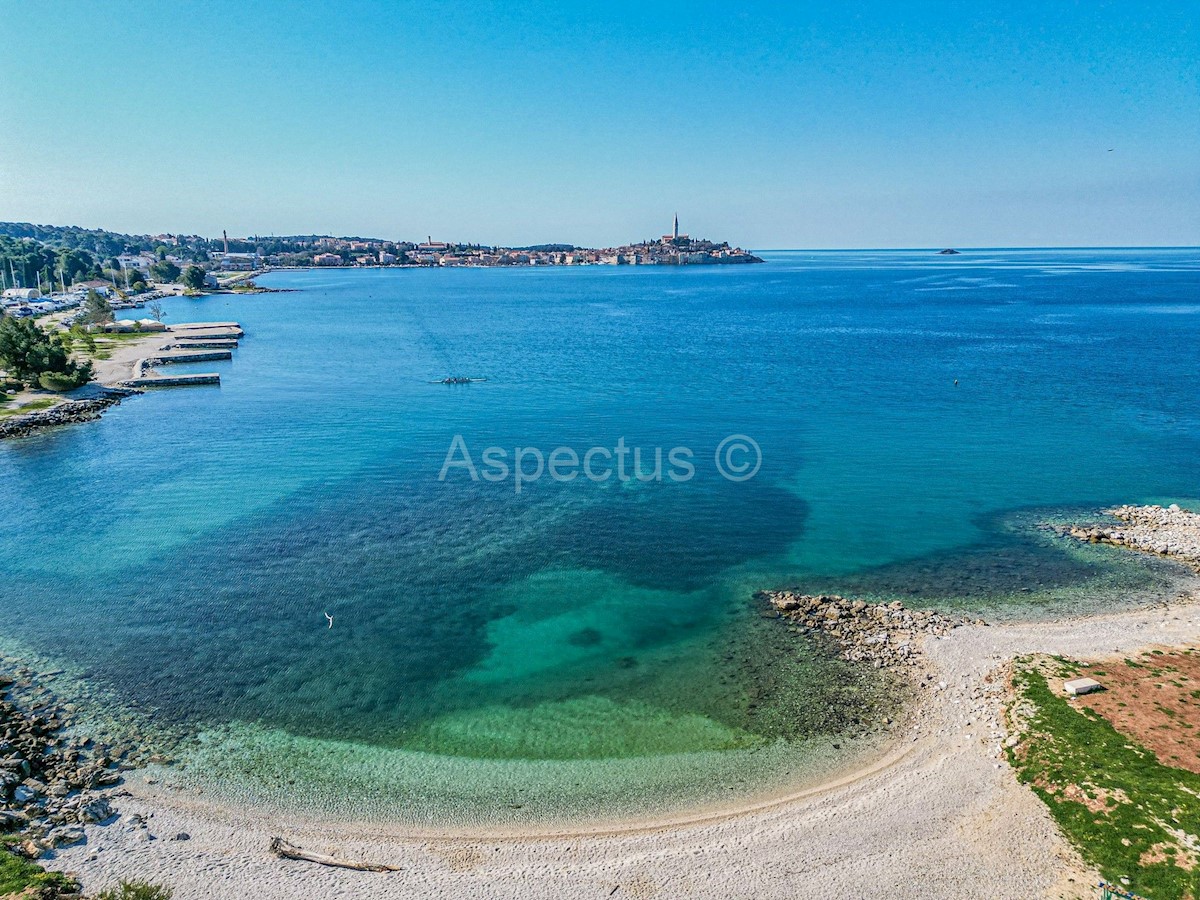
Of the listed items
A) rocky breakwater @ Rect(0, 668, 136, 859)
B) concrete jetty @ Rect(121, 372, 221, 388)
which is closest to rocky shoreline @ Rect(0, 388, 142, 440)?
concrete jetty @ Rect(121, 372, 221, 388)

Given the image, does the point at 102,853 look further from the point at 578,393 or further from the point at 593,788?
the point at 578,393

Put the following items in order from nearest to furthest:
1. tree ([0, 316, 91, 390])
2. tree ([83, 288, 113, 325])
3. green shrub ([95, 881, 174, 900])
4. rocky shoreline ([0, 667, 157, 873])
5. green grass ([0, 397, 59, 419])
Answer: green shrub ([95, 881, 174, 900])
rocky shoreline ([0, 667, 157, 873])
green grass ([0, 397, 59, 419])
tree ([0, 316, 91, 390])
tree ([83, 288, 113, 325])

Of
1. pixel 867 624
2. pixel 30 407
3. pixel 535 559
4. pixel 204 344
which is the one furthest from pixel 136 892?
pixel 204 344

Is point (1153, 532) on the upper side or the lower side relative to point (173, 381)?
lower

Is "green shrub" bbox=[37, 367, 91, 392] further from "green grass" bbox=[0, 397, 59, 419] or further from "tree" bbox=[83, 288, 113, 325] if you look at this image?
"tree" bbox=[83, 288, 113, 325]

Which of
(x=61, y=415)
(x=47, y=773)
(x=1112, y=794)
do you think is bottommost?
(x=47, y=773)

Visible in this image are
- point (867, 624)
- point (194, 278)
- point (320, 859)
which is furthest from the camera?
point (194, 278)

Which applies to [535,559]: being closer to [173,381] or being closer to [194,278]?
[173,381]
